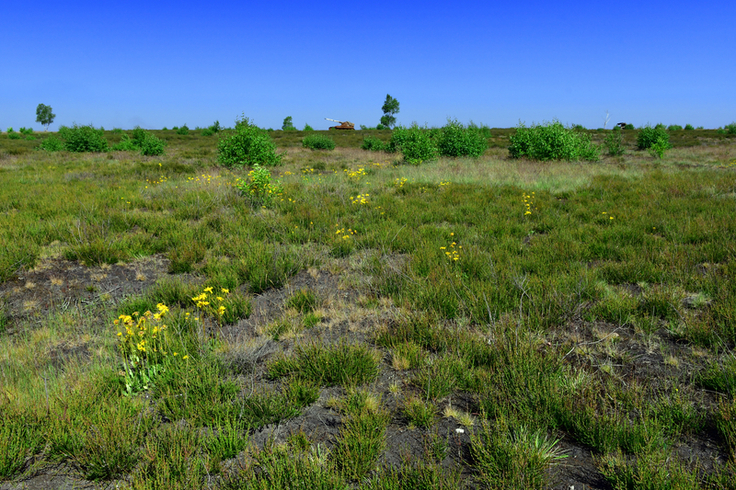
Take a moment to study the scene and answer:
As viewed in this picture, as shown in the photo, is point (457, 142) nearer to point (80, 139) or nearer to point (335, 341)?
point (335, 341)

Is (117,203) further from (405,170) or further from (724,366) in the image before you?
(724,366)

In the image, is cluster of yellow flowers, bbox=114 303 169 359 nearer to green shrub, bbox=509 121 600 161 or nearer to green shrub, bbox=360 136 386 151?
green shrub, bbox=509 121 600 161

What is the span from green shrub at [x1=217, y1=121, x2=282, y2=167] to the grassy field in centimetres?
758

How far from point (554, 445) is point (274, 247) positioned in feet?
15.0

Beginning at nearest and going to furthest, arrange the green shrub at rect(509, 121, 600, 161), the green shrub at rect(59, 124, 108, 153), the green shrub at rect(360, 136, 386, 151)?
the green shrub at rect(509, 121, 600, 161), the green shrub at rect(59, 124, 108, 153), the green shrub at rect(360, 136, 386, 151)

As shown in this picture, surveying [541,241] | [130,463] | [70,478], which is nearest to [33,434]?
[70,478]

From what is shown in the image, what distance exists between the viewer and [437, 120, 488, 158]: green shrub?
66.4ft

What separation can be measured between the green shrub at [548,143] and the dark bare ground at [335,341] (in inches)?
618

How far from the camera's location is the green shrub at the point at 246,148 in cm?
1448

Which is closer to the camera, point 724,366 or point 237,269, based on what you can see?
point 724,366

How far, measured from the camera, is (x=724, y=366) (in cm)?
288

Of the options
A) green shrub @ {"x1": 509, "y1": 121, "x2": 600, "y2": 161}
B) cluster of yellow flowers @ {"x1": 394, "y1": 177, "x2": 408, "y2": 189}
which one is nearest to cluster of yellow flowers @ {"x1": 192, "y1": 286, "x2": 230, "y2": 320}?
cluster of yellow flowers @ {"x1": 394, "y1": 177, "x2": 408, "y2": 189}

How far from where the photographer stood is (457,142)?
20188mm

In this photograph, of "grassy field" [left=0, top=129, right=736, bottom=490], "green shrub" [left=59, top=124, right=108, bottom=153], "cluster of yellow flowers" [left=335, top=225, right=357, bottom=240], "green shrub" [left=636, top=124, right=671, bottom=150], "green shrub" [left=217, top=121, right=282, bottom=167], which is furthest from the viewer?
"green shrub" [left=636, top=124, right=671, bottom=150]
